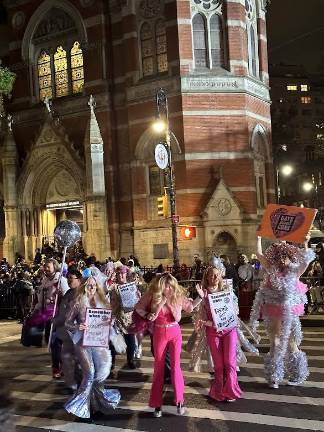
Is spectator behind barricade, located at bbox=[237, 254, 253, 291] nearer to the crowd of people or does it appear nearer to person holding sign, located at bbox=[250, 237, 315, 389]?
the crowd of people

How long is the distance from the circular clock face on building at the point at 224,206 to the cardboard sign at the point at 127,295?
52.8 ft

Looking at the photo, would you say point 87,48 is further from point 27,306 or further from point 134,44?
point 27,306

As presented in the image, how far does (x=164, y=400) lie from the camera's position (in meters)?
7.98

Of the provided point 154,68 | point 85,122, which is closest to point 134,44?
point 154,68

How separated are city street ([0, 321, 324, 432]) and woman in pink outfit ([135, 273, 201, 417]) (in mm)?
323

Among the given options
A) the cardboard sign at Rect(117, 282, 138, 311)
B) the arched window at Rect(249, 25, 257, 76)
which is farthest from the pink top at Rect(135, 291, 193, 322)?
the arched window at Rect(249, 25, 257, 76)

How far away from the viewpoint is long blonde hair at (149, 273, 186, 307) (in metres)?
7.19

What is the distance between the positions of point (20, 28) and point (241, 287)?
70.8ft

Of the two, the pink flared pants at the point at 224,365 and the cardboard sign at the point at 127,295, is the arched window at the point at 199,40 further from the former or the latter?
the pink flared pants at the point at 224,365

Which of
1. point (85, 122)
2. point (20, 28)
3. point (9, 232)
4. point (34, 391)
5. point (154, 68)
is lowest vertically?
point (34, 391)

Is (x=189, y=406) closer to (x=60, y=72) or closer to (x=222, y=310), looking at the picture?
(x=222, y=310)

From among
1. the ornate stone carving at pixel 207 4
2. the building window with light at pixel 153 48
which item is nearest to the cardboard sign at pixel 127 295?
the building window with light at pixel 153 48

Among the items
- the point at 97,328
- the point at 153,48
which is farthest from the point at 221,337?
the point at 153,48

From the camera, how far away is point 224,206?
86.6 ft
